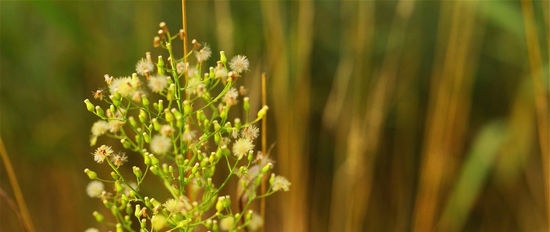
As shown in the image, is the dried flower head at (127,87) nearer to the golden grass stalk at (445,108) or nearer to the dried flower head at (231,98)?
the dried flower head at (231,98)

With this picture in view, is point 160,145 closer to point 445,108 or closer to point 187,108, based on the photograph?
point 187,108

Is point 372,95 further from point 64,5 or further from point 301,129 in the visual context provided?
point 64,5

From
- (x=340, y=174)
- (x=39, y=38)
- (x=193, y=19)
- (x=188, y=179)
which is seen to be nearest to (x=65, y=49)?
(x=39, y=38)

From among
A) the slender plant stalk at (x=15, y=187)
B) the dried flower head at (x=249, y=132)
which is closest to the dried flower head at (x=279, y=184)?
the dried flower head at (x=249, y=132)

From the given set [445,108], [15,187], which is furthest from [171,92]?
[445,108]

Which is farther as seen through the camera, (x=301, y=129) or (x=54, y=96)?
(x=54, y=96)

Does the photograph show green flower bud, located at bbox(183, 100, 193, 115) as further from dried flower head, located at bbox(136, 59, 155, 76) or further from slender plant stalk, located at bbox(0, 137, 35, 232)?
slender plant stalk, located at bbox(0, 137, 35, 232)

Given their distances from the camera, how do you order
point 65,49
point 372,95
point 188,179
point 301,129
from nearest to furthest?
point 188,179 → point 301,129 → point 372,95 → point 65,49

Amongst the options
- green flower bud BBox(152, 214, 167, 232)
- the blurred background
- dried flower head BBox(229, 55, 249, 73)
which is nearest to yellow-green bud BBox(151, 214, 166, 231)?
green flower bud BBox(152, 214, 167, 232)
